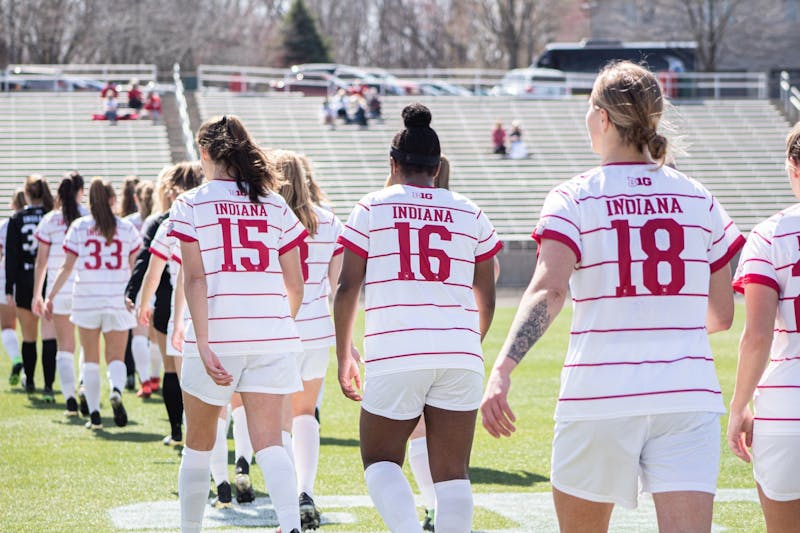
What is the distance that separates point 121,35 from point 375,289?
53995 mm

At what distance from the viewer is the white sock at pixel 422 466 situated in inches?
256

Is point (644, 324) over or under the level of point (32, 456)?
over

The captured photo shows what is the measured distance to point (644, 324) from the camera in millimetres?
3850

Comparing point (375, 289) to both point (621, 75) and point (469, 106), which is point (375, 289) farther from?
point (469, 106)

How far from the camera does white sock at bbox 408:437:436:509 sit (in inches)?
256

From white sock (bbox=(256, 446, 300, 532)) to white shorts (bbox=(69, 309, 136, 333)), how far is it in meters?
4.77

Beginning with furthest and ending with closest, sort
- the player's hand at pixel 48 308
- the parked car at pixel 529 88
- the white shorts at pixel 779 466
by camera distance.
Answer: the parked car at pixel 529 88 → the player's hand at pixel 48 308 → the white shorts at pixel 779 466

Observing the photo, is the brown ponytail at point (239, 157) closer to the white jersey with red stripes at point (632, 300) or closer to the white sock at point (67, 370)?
the white jersey with red stripes at point (632, 300)

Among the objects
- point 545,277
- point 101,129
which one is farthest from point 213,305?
point 101,129

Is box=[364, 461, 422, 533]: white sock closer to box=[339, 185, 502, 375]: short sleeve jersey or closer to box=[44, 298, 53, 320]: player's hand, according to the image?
box=[339, 185, 502, 375]: short sleeve jersey

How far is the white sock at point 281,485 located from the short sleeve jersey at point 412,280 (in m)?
0.83

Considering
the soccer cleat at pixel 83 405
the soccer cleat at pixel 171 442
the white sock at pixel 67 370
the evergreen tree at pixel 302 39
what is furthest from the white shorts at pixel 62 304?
the evergreen tree at pixel 302 39

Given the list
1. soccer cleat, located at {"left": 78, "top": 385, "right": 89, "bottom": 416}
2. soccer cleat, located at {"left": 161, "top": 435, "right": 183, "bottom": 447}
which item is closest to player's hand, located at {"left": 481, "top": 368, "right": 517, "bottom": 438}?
soccer cleat, located at {"left": 161, "top": 435, "right": 183, "bottom": 447}

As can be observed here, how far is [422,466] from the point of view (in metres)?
6.55
